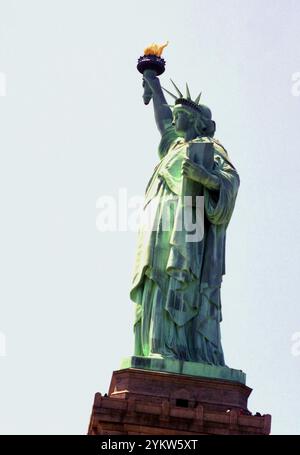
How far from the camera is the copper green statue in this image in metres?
27.0

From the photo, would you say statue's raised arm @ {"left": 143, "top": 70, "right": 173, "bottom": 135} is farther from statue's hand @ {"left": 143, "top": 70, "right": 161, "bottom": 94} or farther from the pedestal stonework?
the pedestal stonework

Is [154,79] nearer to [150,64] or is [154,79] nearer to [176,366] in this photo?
[150,64]

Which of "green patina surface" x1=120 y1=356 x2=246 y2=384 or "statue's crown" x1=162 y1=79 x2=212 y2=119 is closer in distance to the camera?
"green patina surface" x1=120 y1=356 x2=246 y2=384

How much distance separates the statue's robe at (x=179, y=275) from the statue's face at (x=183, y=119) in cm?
46

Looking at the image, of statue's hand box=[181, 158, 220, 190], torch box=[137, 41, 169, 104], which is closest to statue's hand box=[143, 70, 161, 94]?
torch box=[137, 41, 169, 104]

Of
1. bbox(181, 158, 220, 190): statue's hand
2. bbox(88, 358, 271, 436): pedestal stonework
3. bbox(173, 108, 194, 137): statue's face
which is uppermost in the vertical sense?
bbox(173, 108, 194, 137): statue's face

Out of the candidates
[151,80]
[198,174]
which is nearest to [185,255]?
[198,174]

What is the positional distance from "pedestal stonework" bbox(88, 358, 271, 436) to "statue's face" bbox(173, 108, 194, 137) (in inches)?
226

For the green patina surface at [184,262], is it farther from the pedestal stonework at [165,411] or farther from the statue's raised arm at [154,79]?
the statue's raised arm at [154,79]

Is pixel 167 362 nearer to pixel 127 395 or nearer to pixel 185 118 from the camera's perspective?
pixel 127 395

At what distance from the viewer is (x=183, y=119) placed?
28812 mm
